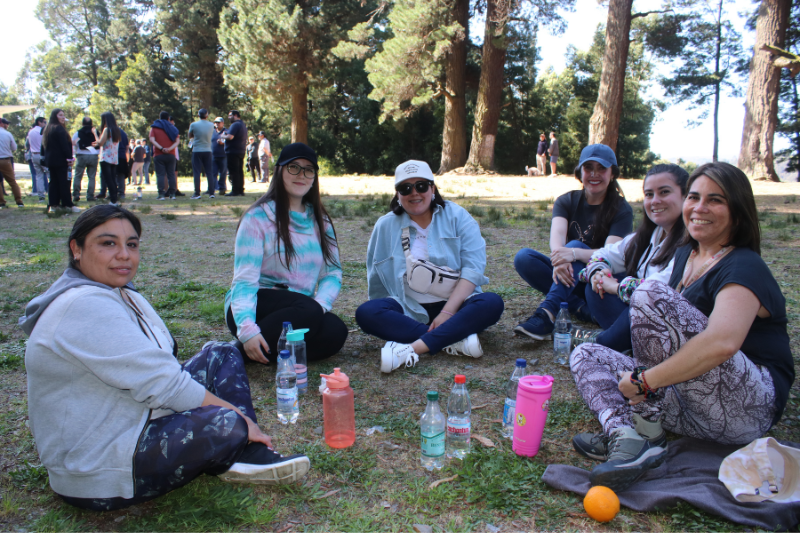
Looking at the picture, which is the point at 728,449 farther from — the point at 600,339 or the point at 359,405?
the point at 359,405

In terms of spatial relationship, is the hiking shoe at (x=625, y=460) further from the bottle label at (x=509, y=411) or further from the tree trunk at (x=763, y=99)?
the tree trunk at (x=763, y=99)

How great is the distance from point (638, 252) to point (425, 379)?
175 centimetres

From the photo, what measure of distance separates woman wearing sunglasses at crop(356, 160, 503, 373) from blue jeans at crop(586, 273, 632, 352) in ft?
2.31

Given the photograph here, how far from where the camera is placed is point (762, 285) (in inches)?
89.7

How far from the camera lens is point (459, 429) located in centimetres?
269

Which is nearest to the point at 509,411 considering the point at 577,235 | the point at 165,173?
the point at 577,235

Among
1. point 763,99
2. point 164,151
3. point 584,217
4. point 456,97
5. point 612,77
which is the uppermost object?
point 456,97

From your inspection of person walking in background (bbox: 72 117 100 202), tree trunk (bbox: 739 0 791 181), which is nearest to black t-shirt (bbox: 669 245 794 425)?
person walking in background (bbox: 72 117 100 202)

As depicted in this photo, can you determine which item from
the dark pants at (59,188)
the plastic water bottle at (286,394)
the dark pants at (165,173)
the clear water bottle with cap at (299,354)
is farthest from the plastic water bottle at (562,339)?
the dark pants at (165,173)

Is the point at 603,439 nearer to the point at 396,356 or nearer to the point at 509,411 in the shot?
the point at 509,411

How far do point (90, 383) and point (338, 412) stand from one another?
1.24 meters

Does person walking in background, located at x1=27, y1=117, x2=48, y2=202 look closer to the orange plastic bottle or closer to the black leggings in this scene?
the black leggings

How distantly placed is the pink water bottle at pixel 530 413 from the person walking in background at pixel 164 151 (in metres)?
11.8

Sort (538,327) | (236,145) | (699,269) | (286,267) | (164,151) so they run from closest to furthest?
(699,269) < (286,267) < (538,327) < (164,151) < (236,145)
